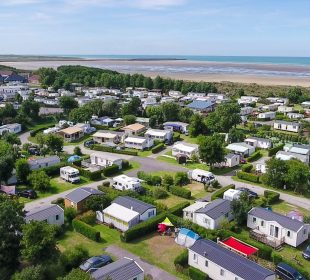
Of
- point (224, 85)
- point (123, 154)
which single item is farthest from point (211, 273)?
point (224, 85)

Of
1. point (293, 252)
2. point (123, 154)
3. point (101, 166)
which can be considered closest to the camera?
point (293, 252)

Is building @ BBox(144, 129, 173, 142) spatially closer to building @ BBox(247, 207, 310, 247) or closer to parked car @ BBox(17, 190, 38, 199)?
parked car @ BBox(17, 190, 38, 199)

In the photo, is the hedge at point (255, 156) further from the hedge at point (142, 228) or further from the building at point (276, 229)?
the hedge at point (142, 228)

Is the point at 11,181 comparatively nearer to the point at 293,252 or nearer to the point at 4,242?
the point at 4,242

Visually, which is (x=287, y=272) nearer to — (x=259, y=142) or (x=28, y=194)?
(x=28, y=194)

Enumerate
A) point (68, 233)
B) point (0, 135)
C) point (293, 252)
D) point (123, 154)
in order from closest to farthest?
1. point (293, 252)
2. point (68, 233)
3. point (123, 154)
4. point (0, 135)

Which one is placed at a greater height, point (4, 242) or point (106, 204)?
point (4, 242)

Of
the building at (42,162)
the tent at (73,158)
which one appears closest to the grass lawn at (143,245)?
the building at (42,162)
